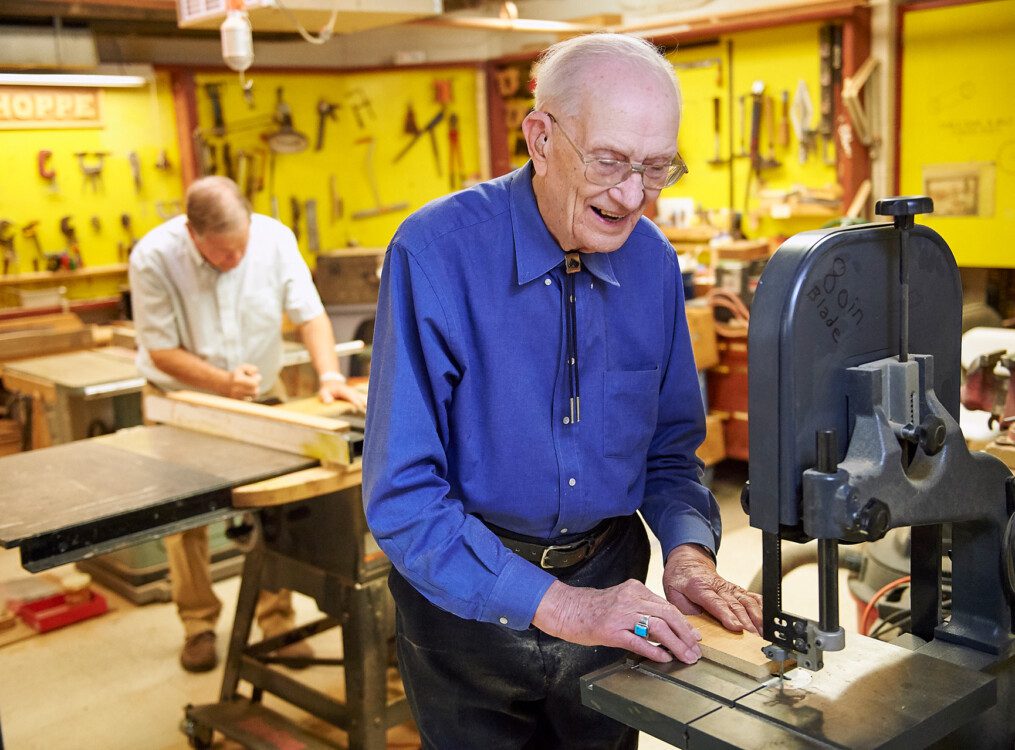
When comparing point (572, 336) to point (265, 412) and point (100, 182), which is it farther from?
point (100, 182)

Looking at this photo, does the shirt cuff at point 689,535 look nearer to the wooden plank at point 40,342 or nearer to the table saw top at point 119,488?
the table saw top at point 119,488

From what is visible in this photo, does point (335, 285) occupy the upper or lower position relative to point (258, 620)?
upper

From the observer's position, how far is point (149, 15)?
18.3 ft

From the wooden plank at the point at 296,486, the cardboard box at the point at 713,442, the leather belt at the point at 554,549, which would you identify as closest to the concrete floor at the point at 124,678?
the cardboard box at the point at 713,442

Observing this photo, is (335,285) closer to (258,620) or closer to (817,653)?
(258,620)

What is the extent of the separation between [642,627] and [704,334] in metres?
3.63

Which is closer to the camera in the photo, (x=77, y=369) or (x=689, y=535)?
(x=689, y=535)

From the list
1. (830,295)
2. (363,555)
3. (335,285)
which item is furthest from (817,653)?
(335,285)

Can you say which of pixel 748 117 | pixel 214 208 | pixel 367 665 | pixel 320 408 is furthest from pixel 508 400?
pixel 748 117

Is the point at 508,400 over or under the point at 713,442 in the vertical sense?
over

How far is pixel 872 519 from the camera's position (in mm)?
1058

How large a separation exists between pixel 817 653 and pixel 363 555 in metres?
1.71

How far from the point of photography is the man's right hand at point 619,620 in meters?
1.27

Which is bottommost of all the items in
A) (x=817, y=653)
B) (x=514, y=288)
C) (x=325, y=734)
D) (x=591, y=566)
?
(x=325, y=734)
